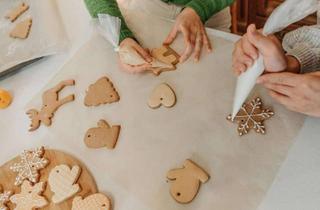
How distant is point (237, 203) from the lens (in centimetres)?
56

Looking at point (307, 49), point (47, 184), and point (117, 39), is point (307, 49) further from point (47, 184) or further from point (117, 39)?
point (47, 184)

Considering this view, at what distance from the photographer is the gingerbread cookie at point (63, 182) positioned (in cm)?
64

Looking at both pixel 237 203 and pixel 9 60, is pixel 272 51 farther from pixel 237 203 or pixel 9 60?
pixel 9 60

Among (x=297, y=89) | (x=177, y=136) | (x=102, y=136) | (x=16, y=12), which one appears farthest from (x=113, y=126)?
(x=16, y=12)

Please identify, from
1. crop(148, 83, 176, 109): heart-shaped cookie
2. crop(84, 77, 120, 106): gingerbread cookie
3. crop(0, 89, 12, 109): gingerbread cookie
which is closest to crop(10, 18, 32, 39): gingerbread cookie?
crop(0, 89, 12, 109): gingerbread cookie

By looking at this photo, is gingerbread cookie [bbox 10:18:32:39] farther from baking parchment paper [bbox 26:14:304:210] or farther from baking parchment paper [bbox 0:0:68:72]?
baking parchment paper [bbox 26:14:304:210]

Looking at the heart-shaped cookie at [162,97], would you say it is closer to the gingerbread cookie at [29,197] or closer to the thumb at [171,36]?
the thumb at [171,36]

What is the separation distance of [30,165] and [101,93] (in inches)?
7.8

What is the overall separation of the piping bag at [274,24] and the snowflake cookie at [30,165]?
1.23 feet

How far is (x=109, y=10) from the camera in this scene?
83 centimetres

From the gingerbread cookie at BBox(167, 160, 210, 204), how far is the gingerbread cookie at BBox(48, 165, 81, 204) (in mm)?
172

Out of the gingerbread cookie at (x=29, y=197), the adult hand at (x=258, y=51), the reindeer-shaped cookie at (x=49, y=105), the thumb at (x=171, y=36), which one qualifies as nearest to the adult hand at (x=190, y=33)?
the thumb at (x=171, y=36)

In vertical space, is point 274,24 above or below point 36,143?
above

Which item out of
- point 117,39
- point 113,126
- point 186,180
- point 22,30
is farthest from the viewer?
point 22,30
